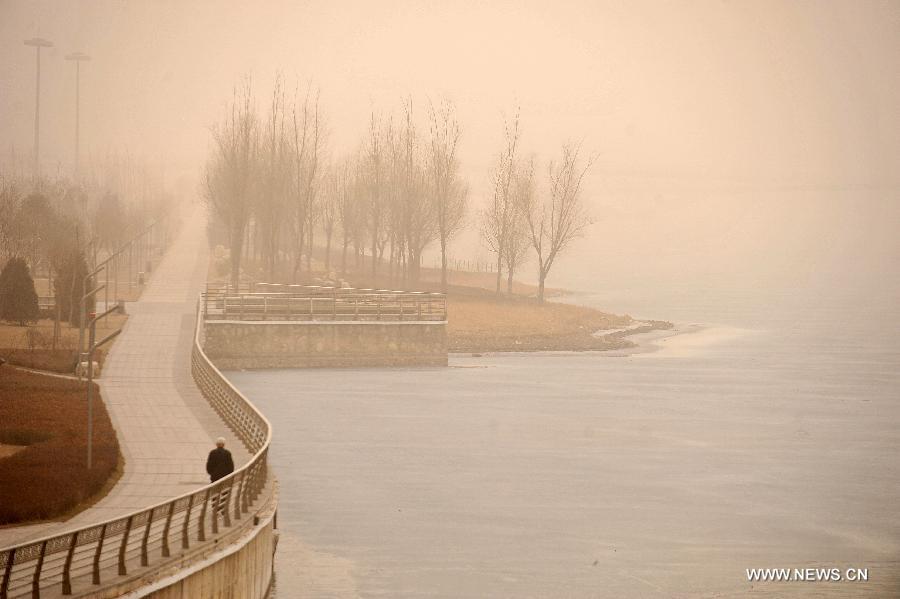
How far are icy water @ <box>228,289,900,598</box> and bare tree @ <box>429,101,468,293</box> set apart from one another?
70.7 ft

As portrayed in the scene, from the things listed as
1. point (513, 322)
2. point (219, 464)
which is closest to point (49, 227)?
point (513, 322)

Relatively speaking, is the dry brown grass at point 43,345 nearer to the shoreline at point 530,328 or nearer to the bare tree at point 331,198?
the shoreline at point 530,328

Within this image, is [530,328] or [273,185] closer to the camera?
[530,328]

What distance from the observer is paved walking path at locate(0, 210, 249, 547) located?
25.7 m

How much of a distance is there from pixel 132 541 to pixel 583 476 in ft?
77.6

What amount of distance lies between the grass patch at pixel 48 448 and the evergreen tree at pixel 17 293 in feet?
53.2

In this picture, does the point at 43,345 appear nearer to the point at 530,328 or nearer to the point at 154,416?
the point at 154,416

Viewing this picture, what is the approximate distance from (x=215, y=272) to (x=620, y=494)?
6800 centimetres

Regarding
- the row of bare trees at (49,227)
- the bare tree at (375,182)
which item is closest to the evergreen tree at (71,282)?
the row of bare trees at (49,227)

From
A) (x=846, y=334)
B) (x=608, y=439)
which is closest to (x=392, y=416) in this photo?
(x=608, y=439)

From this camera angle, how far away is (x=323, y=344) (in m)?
66.6

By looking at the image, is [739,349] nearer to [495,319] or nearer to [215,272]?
[495,319]

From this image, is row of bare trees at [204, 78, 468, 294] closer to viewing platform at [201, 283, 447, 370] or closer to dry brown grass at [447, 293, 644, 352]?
dry brown grass at [447, 293, 644, 352]

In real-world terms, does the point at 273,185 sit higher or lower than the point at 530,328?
higher
